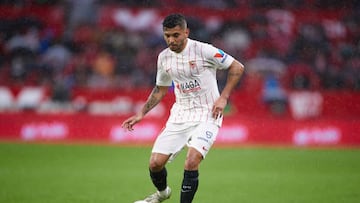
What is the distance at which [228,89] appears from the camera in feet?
24.8

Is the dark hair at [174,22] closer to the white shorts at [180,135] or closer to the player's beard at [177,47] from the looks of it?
the player's beard at [177,47]

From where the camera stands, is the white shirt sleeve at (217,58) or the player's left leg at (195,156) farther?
the white shirt sleeve at (217,58)

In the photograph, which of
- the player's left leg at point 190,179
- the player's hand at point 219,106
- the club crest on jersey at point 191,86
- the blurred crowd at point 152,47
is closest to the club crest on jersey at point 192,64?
the club crest on jersey at point 191,86

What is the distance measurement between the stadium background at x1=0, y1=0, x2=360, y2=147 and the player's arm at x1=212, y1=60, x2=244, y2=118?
9.20 metres

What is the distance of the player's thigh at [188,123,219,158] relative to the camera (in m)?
7.43

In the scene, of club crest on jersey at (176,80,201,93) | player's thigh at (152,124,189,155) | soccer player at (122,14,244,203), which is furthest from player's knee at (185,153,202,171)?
club crest on jersey at (176,80,201,93)

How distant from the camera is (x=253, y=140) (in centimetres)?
1708

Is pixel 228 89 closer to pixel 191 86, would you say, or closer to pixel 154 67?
pixel 191 86

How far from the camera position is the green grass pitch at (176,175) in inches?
361

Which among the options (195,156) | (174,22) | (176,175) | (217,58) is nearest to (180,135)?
(195,156)

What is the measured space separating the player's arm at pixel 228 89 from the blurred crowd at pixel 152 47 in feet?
35.4

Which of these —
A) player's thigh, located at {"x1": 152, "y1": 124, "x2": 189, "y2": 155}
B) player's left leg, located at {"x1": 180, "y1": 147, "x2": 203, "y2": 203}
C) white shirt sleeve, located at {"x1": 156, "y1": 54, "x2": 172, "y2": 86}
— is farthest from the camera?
white shirt sleeve, located at {"x1": 156, "y1": 54, "x2": 172, "y2": 86}

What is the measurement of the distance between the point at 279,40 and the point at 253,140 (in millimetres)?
4919

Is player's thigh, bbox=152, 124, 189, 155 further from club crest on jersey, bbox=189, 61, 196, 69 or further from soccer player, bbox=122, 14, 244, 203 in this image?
club crest on jersey, bbox=189, 61, 196, 69
